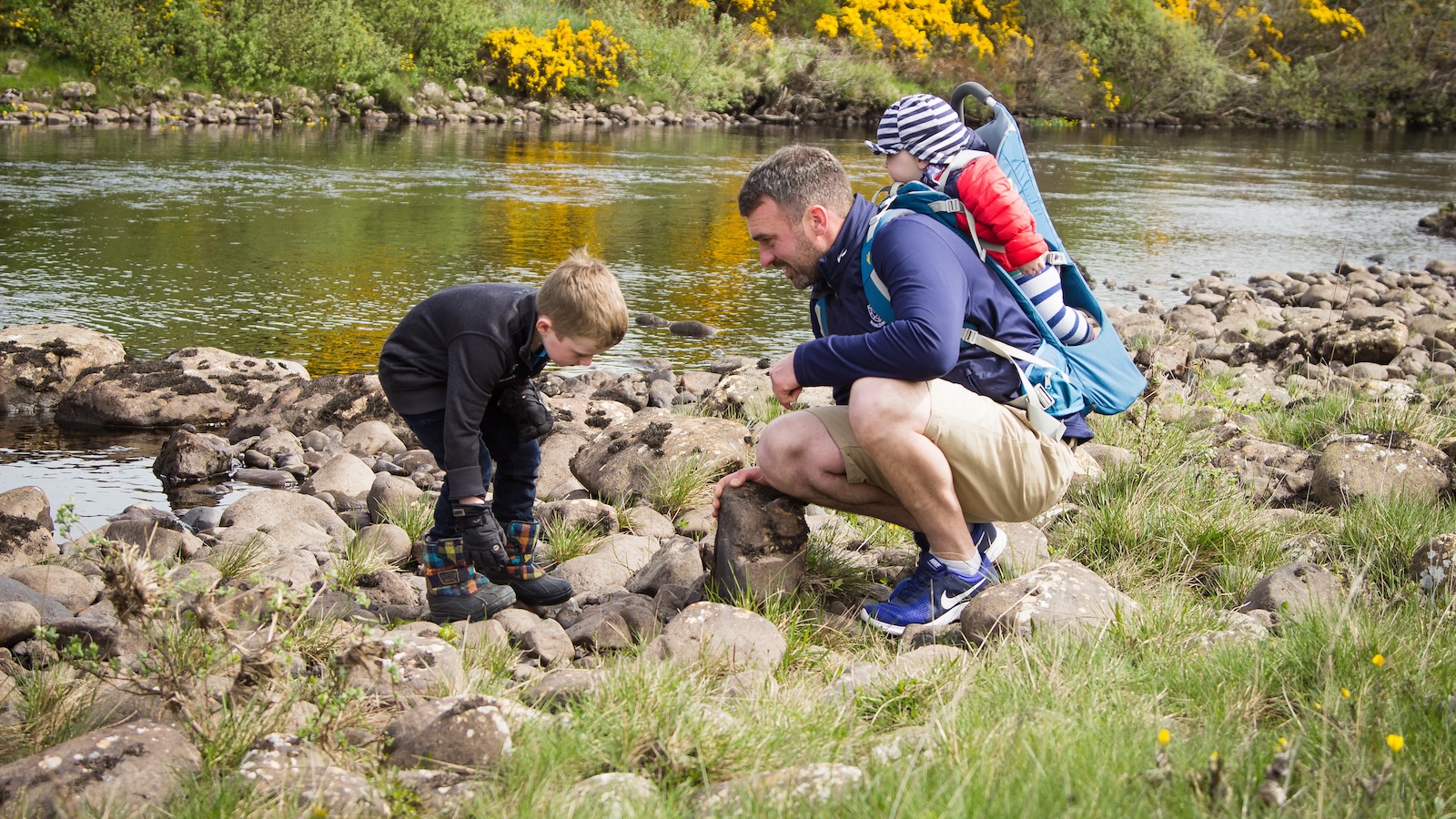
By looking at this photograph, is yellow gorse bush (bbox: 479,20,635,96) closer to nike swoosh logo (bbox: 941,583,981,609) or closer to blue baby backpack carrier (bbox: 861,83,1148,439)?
blue baby backpack carrier (bbox: 861,83,1148,439)

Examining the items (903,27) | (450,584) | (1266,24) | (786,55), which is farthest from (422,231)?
(1266,24)

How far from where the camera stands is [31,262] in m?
10.5

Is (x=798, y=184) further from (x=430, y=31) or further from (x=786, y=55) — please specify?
(x=786, y=55)

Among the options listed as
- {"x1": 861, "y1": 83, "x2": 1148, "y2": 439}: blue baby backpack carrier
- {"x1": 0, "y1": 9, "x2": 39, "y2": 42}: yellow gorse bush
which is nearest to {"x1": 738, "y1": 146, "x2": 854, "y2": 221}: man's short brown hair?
{"x1": 861, "y1": 83, "x2": 1148, "y2": 439}: blue baby backpack carrier

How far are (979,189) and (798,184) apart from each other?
0.51m

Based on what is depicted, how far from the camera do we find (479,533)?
3.81m

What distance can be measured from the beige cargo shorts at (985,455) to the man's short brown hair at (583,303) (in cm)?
66

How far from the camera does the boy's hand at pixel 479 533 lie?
150 inches

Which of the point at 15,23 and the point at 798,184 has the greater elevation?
the point at 15,23

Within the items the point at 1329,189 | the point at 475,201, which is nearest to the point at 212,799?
the point at 475,201

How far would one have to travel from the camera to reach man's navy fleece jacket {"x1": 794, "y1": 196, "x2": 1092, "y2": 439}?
338 centimetres

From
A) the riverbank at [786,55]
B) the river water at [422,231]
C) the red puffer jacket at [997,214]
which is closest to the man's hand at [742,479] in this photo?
the red puffer jacket at [997,214]

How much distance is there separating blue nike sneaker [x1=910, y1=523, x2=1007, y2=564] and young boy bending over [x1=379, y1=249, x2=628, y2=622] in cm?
114

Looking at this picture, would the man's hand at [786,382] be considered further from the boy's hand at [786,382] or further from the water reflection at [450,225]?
the water reflection at [450,225]
